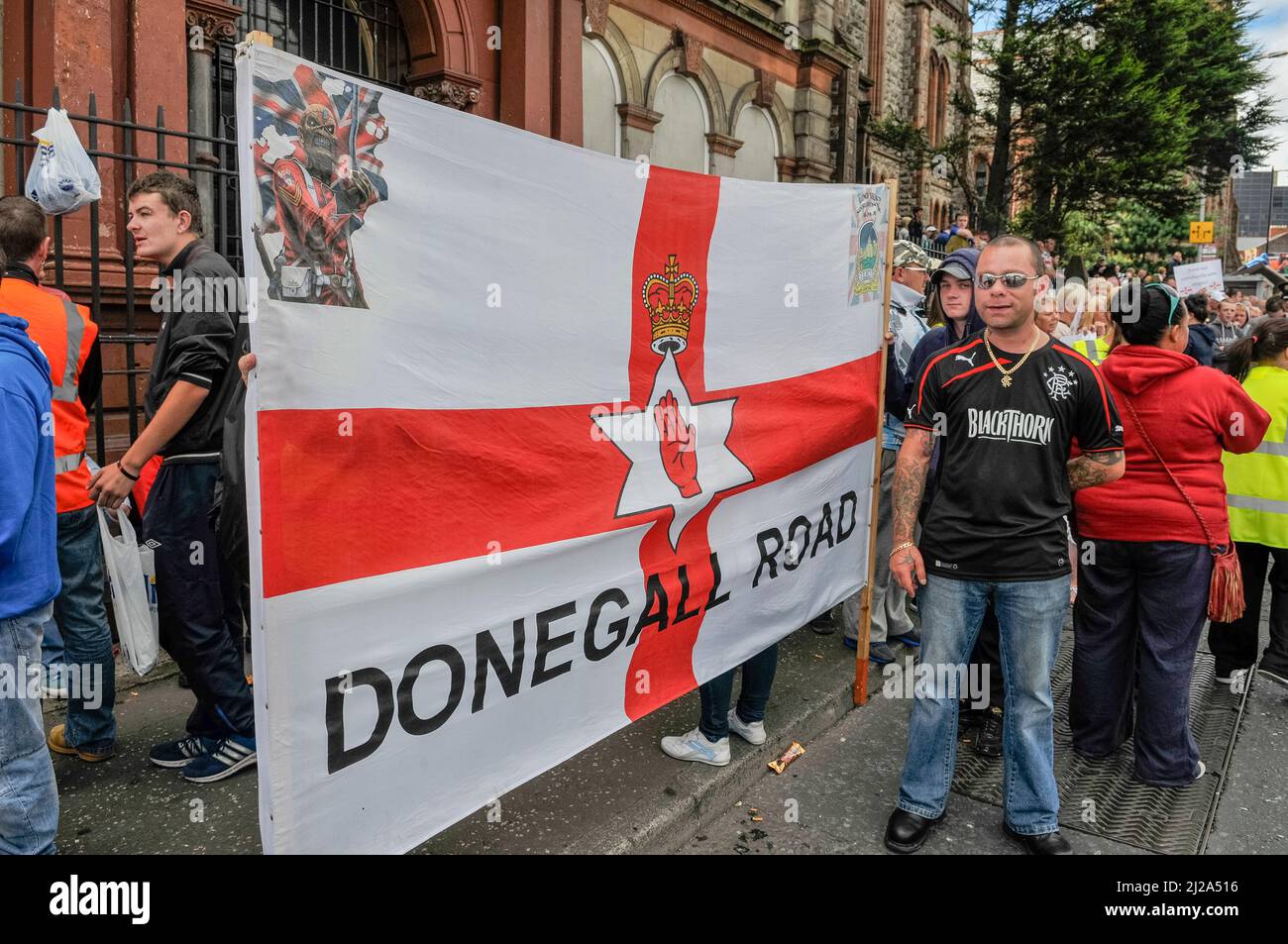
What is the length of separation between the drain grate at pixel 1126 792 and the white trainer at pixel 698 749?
1019mm

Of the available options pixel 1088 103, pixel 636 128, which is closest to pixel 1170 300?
pixel 636 128

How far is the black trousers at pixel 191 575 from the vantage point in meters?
3.64

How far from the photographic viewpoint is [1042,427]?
3340 mm

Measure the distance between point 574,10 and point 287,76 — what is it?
979cm

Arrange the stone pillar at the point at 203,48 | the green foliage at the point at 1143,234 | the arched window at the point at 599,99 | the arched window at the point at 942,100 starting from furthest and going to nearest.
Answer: the green foliage at the point at 1143,234 → the arched window at the point at 942,100 → the arched window at the point at 599,99 → the stone pillar at the point at 203,48

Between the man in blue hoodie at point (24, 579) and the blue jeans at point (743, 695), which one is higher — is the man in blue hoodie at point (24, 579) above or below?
above

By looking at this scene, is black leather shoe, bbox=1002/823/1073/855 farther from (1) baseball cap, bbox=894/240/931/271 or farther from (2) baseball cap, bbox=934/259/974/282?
(1) baseball cap, bbox=894/240/931/271

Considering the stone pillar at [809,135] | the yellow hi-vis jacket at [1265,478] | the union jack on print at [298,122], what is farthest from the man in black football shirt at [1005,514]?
the stone pillar at [809,135]

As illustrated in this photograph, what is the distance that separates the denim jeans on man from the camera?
406 centimetres

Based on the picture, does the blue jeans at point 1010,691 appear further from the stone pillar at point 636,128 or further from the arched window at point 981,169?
the arched window at point 981,169

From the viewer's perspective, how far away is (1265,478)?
509cm

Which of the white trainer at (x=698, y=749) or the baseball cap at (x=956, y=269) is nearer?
the white trainer at (x=698, y=749)

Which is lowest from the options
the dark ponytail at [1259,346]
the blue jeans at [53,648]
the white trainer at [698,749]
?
the white trainer at [698,749]
